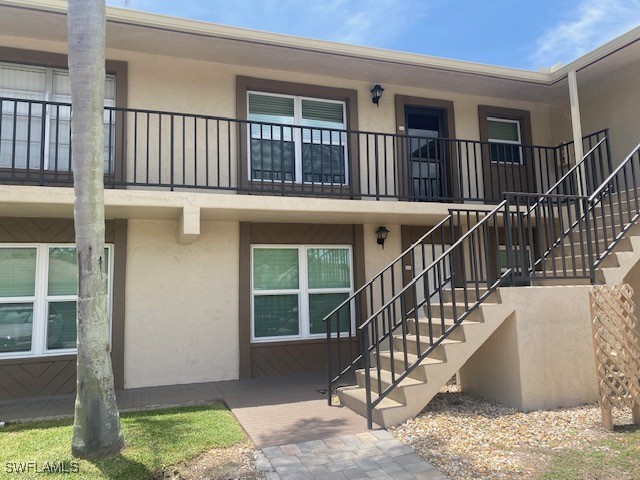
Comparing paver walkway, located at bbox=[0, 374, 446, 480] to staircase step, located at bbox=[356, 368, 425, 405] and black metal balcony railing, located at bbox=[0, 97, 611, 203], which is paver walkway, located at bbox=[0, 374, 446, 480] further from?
black metal balcony railing, located at bbox=[0, 97, 611, 203]

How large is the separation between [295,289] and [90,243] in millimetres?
4309

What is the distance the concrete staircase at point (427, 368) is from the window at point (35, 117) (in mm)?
5094

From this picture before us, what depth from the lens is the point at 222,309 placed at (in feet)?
24.8

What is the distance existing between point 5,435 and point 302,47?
6233mm

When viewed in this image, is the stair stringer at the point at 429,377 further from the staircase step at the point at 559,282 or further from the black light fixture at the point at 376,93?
the black light fixture at the point at 376,93

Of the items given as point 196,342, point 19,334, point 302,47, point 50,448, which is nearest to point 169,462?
point 50,448

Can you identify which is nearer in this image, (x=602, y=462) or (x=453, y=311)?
(x=602, y=462)

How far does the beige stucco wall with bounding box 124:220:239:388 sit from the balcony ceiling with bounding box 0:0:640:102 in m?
2.74

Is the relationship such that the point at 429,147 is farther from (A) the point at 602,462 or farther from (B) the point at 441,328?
(A) the point at 602,462

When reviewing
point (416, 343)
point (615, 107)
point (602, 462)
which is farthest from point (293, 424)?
point (615, 107)

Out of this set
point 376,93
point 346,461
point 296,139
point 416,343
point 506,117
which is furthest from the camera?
point 506,117

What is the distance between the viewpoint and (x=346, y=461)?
13.0 ft

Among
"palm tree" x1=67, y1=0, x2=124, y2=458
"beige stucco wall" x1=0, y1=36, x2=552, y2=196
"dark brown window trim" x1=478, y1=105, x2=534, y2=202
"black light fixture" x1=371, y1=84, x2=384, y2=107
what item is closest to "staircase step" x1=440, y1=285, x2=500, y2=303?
"beige stucco wall" x1=0, y1=36, x2=552, y2=196

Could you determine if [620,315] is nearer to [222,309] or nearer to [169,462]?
[169,462]
